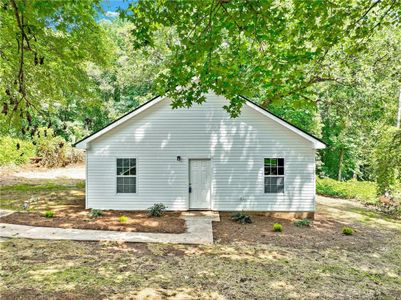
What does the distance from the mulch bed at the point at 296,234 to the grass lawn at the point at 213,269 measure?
0.07m

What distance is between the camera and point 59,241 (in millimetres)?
8656

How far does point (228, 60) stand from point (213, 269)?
16.9 feet

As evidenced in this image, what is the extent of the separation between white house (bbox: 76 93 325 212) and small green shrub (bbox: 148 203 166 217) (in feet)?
1.17

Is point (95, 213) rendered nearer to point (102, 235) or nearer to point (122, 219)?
point (122, 219)

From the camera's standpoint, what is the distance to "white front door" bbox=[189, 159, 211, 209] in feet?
43.7

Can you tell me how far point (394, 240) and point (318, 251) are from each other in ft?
13.3

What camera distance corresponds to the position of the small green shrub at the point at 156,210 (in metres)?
12.5

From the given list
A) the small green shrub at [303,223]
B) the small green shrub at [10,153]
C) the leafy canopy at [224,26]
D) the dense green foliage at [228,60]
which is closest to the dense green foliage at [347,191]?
the dense green foliage at [228,60]

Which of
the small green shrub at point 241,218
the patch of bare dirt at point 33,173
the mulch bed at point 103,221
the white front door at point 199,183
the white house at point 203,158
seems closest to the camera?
the mulch bed at point 103,221

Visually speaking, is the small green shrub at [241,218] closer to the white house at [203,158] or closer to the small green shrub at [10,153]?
the white house at [203,158]

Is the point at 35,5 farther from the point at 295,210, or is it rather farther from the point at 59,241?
the point at 295,210

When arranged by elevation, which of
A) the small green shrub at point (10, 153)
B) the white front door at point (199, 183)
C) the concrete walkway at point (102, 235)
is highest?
the small green shrub at point (10, 153)

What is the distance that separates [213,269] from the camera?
7.19 m

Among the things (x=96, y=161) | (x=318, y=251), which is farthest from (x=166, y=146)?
(x=318, y=251)
